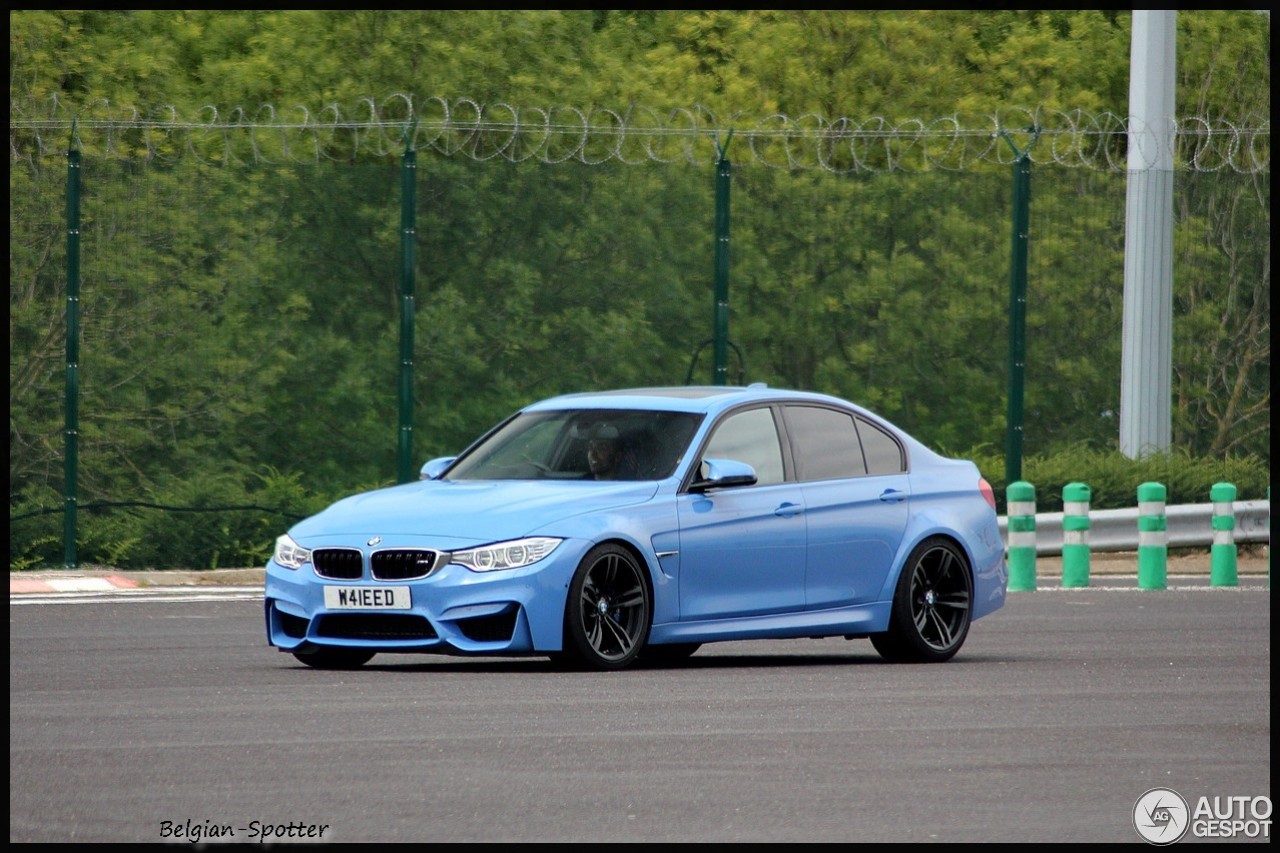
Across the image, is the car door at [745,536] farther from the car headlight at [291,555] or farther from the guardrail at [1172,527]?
the guardrail at [1172,527]

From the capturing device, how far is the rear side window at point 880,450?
15039 mm

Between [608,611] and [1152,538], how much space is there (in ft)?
27.8

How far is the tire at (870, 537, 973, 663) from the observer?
14.7m

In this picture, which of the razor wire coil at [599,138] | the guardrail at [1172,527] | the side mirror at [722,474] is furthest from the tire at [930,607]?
the guardrail at [1172,527]

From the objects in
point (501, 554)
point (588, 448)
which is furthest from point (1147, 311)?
point (501, 554)

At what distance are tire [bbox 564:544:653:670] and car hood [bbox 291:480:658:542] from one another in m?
0.28

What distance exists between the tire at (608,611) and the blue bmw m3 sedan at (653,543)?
1cm

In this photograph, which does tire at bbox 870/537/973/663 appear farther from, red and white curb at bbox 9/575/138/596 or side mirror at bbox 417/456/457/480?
red and white curb at bbox 9/575/138/596

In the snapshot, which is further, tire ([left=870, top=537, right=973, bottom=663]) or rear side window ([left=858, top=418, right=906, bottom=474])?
rear side window ([left=858, top=418, right=906, bottom=474])

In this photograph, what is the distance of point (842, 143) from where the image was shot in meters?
32.0

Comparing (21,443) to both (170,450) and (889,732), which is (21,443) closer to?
(170,450)

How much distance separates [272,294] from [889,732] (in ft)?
37.5

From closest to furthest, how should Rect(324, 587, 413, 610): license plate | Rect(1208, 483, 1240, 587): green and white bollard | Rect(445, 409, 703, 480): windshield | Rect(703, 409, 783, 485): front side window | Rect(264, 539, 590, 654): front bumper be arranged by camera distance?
1. Rect(264, 539, 590, 654): front bumper
2. Rect(324, 587, 413, 610): license plate
3. Rect(445, 409, 703, 480): windshield
4. Rect(703, 409, 783, 485): front side window
5. Rect(1208, 483, 1240, 587): green and white bollard

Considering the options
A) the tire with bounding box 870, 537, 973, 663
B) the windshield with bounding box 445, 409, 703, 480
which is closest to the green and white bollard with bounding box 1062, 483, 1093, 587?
the tire with bounding box 870, 537, 973, 663
